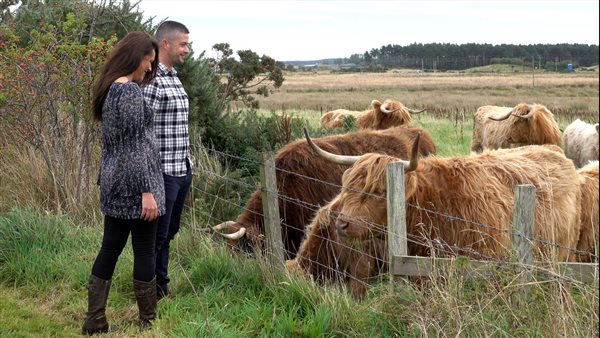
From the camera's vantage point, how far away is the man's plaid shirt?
5.18m

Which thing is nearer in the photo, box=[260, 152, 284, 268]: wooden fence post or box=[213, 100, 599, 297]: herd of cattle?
box=[213, 100, 599, 297]: herd of cattle

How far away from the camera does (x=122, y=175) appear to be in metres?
4.57

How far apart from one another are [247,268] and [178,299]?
59 cm

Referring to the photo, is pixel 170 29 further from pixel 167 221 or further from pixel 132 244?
pixel 132 244

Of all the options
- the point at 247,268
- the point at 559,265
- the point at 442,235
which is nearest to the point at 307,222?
the point at 247,268

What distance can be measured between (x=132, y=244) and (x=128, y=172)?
60cm

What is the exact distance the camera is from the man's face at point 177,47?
17.3 ft

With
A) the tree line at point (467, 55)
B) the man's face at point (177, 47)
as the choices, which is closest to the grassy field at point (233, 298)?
the man's face at point (177, 47)

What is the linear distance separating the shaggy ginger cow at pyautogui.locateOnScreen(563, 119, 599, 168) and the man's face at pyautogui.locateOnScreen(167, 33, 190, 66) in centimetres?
978

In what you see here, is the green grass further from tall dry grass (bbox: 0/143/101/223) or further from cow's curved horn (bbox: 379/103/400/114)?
cow's curved horn (bbox: 379/103/400/114)

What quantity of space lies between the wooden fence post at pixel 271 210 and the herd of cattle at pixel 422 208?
0.79 ft

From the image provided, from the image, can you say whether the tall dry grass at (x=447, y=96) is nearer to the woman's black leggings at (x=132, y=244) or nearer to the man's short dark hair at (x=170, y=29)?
the man's short dark hair at (x=170, y=29)

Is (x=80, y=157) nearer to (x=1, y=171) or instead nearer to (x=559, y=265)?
(x=1, y=171)

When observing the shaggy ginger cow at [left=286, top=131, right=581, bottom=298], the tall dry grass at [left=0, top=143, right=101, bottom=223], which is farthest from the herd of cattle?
the tall dry grass at [left=0, top=143, right=101, bottom=223]
